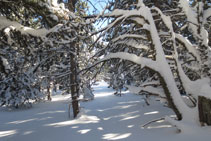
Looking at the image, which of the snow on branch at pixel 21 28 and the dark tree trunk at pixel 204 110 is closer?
the dark tree trunk at pixel 204 110

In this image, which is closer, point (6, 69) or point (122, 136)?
point (6, 69)

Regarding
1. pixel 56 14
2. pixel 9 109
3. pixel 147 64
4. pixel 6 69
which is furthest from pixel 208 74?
pixel 9 109

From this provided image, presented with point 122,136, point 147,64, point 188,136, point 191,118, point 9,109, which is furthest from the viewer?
point 9,109

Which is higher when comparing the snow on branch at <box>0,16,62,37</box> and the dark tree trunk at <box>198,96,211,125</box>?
the snow on branch at <box>0,16,62,37</box>

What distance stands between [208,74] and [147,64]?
1.51 meters

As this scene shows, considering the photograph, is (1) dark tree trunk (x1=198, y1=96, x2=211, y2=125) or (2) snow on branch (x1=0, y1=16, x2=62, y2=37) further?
(2) snow on branch (x1=0, y1=16, x2=62, y2=37)

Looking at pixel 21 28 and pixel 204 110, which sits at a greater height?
pixel 21 28

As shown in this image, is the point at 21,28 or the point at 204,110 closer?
the point at 204,110

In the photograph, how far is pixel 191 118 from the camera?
149 inches

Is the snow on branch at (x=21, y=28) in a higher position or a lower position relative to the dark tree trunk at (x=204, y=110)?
higher

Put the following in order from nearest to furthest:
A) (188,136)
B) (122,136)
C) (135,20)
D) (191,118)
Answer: (188,136) < (191,118) < (122,136) < (135,20)

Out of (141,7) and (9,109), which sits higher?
(141,7)

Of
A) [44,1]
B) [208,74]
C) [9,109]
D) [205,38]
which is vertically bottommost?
[9,109]

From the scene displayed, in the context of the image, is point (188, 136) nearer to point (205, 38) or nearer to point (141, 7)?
point (205, 38)
